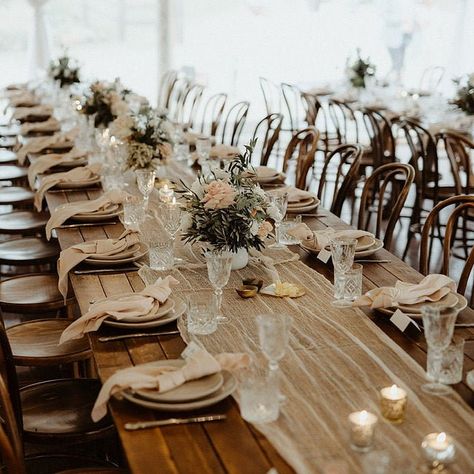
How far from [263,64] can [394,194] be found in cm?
488

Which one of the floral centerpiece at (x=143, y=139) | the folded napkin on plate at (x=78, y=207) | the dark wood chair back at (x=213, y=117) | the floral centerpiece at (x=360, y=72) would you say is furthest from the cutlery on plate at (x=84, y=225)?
the floral centerpiece at (x=360, y=72)

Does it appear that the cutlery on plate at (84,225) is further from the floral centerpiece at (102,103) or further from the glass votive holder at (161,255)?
the floral centerpiece at (102,103)

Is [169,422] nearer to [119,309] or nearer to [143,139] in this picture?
[119,309]

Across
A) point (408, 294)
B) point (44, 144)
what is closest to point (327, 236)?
point (408, 294)

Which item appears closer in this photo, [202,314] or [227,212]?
[202,314]

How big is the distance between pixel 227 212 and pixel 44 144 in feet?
8.67

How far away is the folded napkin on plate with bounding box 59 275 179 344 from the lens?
7.20 feet

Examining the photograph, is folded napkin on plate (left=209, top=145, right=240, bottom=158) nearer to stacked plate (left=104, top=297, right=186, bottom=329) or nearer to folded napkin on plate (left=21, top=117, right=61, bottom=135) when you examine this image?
folded napkin on plate (left=21, top=117, right=61, bottom=135)

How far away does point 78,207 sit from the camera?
3.36 m

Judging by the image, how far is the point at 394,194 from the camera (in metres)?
5.62

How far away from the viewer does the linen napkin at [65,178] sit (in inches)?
153

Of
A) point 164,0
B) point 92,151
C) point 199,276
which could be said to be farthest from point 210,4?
point 199,276

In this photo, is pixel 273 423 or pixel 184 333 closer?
pixel 273 423

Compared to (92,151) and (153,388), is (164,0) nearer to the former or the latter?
(92,151)
